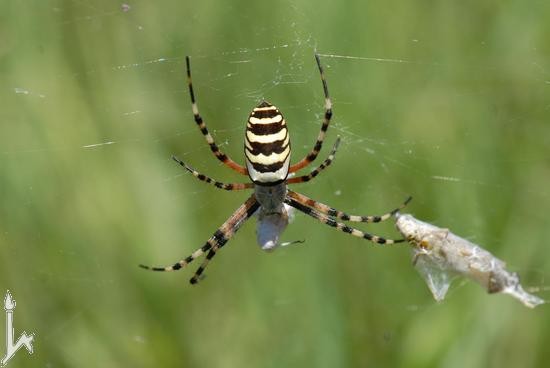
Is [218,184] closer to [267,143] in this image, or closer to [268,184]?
[268,184]

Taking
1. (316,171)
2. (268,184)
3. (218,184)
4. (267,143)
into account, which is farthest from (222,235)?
(267,143)

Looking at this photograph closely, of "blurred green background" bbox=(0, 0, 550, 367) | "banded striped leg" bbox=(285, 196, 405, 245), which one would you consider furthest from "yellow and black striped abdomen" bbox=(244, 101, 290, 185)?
"blurred green background" bbox=(0, 0, 550, 367)

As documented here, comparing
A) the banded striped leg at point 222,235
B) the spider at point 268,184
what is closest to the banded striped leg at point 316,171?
the spider at point 268,184

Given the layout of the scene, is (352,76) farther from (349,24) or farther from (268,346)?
(268,346)

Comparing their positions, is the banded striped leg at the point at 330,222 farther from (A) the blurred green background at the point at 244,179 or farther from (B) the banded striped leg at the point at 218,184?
(B) the banded striped leg at the point at 218,184

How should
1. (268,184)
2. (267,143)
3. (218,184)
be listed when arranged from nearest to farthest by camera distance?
(267,143) < (268,184) < (218,184)

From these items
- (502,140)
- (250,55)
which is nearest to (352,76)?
(250,55)
